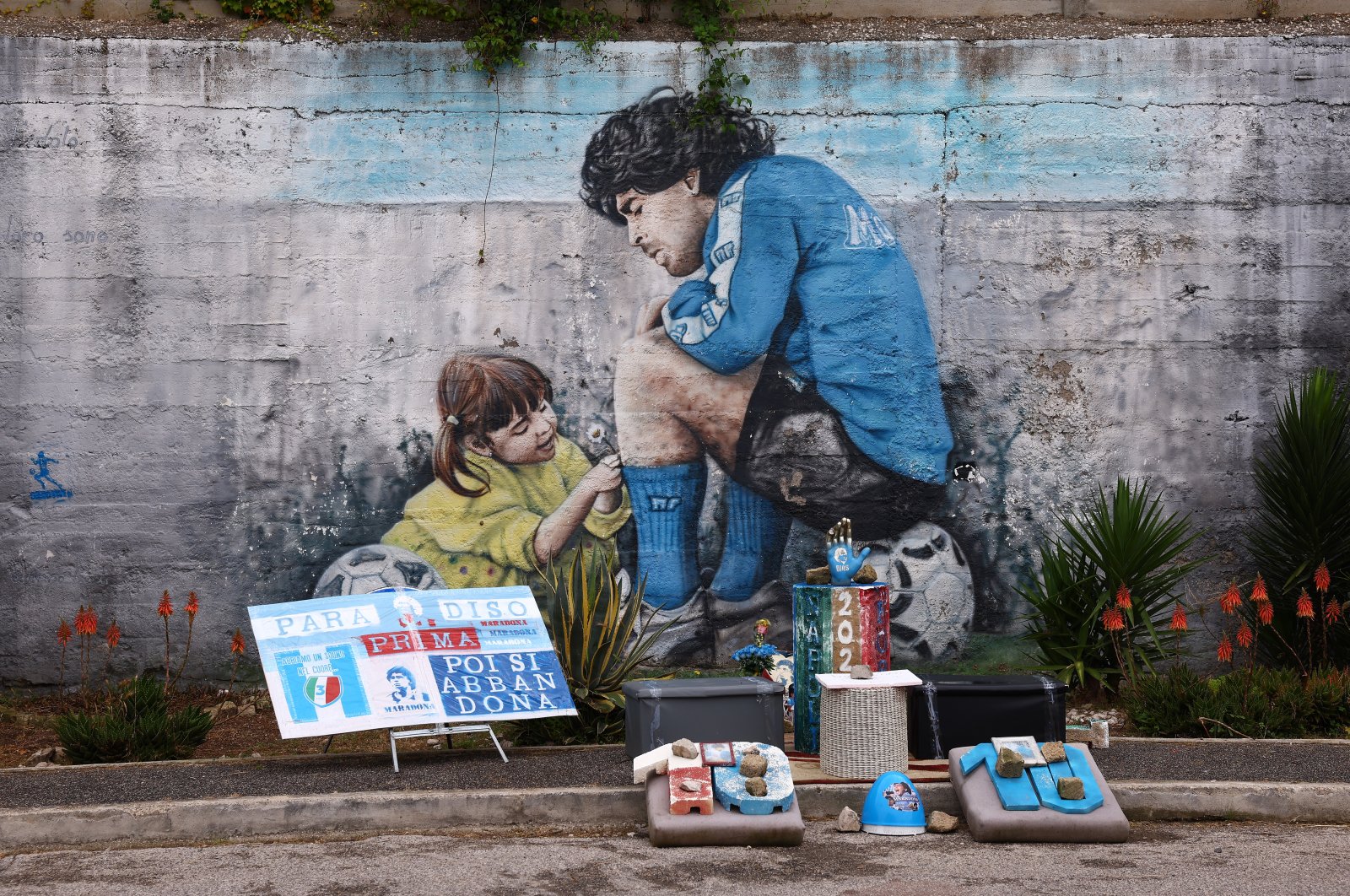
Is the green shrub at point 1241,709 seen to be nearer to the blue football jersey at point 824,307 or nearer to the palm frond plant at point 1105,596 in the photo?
the palm frond plant at point 1105,596

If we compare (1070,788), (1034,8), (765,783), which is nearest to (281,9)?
(1034,8)

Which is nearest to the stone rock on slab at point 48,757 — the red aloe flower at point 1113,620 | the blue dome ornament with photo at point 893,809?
the blue dome ornament with photo at point 893,809

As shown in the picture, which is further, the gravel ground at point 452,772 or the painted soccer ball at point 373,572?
the painted soccer ball at point 373,572

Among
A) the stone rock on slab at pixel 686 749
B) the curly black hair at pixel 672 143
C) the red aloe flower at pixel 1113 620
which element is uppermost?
the curly black hair at pixel 672 143

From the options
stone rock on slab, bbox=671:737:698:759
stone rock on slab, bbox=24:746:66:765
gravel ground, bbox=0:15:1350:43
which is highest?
gravel ground, bbox=0:15:1350:43

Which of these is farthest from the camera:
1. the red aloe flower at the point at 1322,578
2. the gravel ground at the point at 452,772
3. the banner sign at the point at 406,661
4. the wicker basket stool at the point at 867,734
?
the red aloe flower at the point at 1322,578

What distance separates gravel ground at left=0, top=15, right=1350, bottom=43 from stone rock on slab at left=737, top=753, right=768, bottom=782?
592 centimetres

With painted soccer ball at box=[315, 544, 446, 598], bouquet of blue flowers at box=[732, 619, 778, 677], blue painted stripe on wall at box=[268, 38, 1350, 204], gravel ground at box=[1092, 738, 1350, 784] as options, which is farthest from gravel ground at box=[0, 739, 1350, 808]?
blue painted stripe on wall at box=[268, 38, 1350, 204]

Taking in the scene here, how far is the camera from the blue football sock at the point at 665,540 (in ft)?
31.4

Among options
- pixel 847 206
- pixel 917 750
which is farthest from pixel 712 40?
pixel 917 750

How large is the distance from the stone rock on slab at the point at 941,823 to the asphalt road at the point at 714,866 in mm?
67

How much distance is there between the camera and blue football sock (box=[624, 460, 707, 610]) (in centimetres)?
958

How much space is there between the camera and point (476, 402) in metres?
9.64

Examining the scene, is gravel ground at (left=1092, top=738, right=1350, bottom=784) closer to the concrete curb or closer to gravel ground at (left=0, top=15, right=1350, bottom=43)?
the concrete curb
